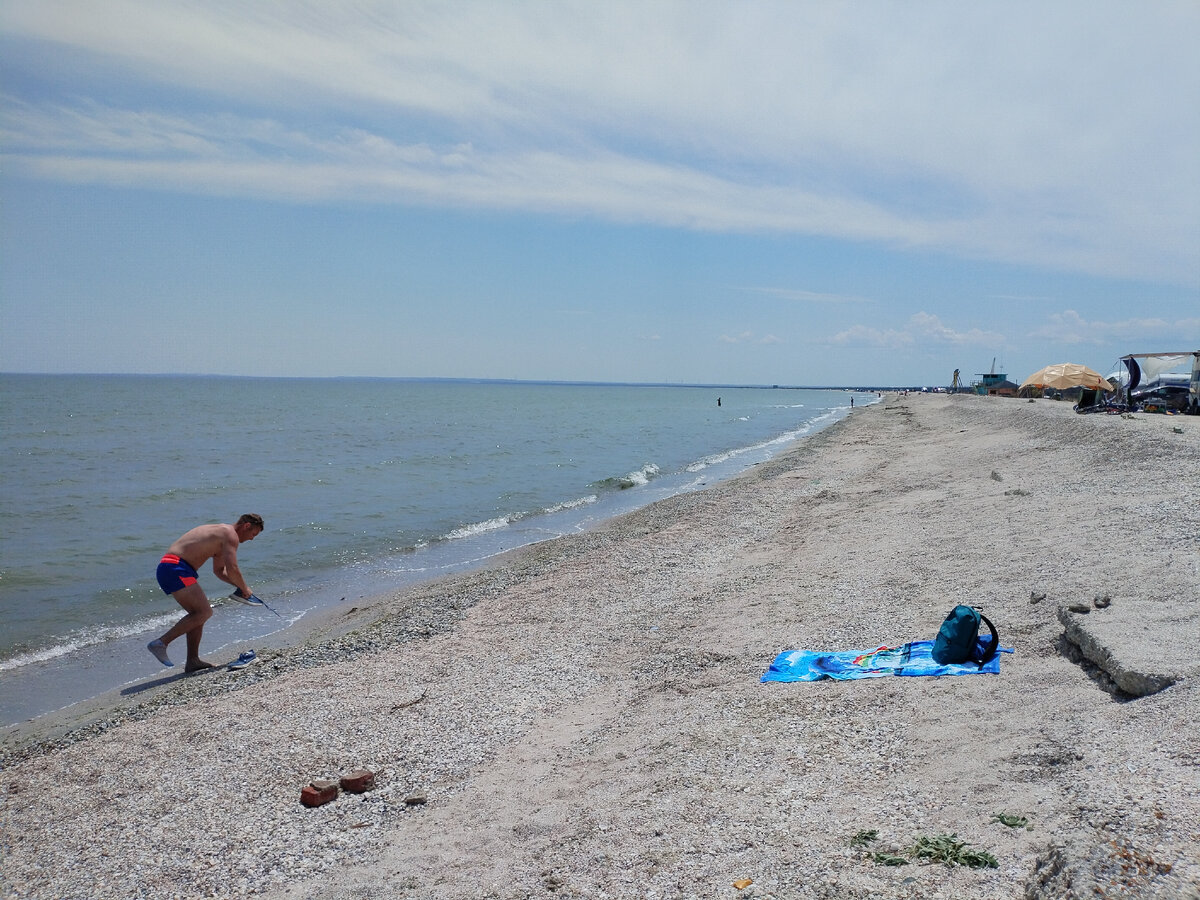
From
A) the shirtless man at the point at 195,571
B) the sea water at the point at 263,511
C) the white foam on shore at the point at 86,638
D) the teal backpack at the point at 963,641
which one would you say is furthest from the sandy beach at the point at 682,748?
the sea water at the point at 263,511

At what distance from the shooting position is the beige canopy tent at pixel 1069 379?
38000 millimetres

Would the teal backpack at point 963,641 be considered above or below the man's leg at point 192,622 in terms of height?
above

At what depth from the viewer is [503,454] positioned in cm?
3703

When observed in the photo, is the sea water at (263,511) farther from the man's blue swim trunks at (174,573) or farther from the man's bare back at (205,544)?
the man's bare back at (205,544)

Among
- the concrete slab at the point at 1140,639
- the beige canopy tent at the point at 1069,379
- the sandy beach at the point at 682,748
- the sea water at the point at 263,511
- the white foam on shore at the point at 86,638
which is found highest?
the beige canopy tent at the point at 1069,379

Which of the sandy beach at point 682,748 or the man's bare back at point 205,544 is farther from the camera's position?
the man's bare back at point 205,544

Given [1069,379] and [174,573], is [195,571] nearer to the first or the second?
[174,573]

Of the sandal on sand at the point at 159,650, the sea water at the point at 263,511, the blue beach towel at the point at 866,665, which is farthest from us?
the sea water at the point at 263,511

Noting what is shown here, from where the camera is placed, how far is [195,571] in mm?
9336

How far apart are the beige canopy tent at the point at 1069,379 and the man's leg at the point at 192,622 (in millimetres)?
39334

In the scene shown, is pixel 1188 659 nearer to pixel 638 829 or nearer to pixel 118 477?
pixel 638 829

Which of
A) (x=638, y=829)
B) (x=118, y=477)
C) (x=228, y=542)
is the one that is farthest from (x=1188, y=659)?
(x=118, y=477)

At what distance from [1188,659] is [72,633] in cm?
1310

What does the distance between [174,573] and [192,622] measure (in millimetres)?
650
